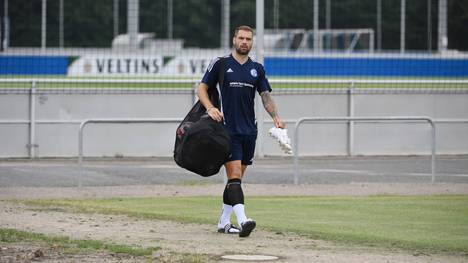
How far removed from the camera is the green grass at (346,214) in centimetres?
1161

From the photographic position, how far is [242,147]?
11.8m

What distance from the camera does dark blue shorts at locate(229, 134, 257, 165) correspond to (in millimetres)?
11688

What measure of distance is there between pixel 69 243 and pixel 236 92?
215 cm

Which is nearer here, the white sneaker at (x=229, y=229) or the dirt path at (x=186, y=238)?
the dirt path at (x=186, y=238)

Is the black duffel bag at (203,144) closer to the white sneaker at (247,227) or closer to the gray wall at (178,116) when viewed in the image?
the white sneaker at (247,227)

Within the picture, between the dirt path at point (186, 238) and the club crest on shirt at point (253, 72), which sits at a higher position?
the club crest on shirt at point (253, 72)

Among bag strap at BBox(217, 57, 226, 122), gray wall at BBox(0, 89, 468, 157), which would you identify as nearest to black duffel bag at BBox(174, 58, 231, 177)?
bag strap at BBox(217, 57, 226, 122)

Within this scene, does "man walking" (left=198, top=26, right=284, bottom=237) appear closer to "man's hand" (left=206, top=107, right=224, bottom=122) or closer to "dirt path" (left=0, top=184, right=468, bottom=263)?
"man's hand" (left=206, top=107, right=224, bottom=122)

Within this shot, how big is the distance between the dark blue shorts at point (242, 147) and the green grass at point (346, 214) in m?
0.86

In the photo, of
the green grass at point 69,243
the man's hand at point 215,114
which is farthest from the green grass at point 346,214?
the green grass at point 69,243

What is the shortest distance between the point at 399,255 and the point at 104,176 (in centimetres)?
1007

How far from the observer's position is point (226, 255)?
10.2 metres

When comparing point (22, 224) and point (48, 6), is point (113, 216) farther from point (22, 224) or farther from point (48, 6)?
point (48, 6)

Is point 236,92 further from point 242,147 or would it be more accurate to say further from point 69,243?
point 69,243
